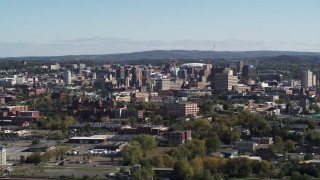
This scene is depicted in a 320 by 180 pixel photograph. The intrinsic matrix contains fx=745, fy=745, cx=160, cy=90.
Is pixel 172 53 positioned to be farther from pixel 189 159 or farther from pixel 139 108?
pixel 189 159

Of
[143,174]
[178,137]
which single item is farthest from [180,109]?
[143,174]

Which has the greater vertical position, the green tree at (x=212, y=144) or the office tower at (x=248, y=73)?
the office tower at (x=248, y=73)

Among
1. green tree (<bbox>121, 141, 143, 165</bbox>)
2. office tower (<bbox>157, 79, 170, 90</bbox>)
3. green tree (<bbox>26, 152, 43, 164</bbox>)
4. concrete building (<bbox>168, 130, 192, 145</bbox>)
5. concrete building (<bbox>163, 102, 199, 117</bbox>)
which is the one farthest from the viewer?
office tower (<bbox>157, 79, 170, 90</bbox>)

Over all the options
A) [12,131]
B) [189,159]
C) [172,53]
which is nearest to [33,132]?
[12,131]

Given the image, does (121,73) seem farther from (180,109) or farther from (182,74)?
(180,109)

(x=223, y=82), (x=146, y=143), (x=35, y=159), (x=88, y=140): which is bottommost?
(x=88, y=140)

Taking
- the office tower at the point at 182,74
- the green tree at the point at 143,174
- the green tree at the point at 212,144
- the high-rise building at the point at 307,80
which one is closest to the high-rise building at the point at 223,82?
the high-rise building at the point at 307,80

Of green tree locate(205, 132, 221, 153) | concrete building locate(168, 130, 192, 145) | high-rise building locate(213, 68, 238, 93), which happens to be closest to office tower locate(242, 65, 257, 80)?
high-rise building locate(213, 68, 238, 93)

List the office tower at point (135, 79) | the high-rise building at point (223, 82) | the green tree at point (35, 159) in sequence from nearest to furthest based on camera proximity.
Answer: the green tree at point (35, 159)
the high-rise building at point (223, 82)
the office tower at point (135, 79)

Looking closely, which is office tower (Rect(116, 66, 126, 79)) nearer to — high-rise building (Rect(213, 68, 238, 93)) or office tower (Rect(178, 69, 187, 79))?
office tower (Rect(178, 69, 187, 79))

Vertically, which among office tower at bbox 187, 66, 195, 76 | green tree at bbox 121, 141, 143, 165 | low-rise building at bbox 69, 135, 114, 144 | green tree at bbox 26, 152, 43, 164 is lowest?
low-rise building at bbox 69, 135, 114, 144

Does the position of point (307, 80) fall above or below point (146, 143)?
above

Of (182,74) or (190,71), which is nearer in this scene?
(182,74)

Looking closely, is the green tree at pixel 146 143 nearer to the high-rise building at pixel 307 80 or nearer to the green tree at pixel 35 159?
the green tree at pixel 35 159
